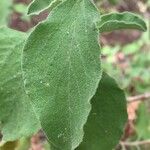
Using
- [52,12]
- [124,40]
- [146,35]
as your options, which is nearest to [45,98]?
[52,12]

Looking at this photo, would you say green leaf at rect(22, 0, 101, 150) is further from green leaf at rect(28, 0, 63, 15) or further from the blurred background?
the blurred background

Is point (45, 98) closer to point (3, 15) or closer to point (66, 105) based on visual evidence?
point (66, 105)

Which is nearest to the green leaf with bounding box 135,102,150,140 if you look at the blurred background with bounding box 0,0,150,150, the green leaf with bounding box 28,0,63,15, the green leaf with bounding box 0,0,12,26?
the blurred background with bounding box 0,0,150,150

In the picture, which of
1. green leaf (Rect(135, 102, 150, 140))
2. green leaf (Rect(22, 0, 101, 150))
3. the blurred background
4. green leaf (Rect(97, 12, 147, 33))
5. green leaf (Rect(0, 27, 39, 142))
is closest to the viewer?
green leaf (Rect(22, 0, 101, 150))

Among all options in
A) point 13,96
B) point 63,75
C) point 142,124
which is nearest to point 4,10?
point 142,124

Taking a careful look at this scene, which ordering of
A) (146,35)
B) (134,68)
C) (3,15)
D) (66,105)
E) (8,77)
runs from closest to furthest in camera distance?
(66,105) < (8,77) < (3,15) < (134,68) < (146,35)

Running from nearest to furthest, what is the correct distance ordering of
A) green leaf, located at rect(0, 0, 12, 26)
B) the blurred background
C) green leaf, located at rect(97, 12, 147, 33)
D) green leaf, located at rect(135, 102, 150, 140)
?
green leaf, located at rect(97, 12, 147, 33)
the blurred background
green leaf, located at rect(135, 102, 150, 140)
green leaf, located at rect(0, 0, 12, 26)

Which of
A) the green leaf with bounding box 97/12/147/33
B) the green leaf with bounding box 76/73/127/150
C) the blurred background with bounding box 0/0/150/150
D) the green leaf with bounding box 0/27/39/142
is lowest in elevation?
the blurred background with bounding box 0/0/150/150
